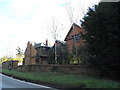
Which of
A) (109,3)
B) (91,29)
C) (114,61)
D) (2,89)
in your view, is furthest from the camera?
(91,29)

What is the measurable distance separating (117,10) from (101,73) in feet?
18.5

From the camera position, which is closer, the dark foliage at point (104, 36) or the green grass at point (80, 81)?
the green grass at point (80, 81)

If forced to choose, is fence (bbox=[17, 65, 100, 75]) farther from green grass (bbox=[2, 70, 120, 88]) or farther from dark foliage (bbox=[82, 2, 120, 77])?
dark foliage (bbox=[82, 2, 120, 77])

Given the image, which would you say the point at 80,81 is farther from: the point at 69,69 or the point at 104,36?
the point at 69,69

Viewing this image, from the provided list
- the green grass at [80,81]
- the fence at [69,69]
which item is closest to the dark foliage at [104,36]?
the green grass at [80,81]

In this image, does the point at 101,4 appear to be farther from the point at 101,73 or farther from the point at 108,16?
the point at 101,73

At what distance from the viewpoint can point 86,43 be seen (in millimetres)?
17766

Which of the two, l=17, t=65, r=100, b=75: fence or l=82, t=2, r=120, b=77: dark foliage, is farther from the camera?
l=17, t=65, r=100, b=75: fence

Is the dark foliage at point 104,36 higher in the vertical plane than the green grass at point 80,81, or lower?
higher

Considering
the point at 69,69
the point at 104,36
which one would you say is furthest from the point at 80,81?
the point at 69,69

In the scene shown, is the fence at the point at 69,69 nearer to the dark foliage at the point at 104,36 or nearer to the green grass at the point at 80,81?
the green grass at the point at 80,81

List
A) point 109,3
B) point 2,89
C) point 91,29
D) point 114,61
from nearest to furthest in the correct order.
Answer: point 2,89 < point 114,61 < point 109,3 < point 91,29

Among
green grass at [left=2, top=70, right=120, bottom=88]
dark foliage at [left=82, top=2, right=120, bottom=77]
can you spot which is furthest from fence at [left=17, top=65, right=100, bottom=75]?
dark foliage at [left=82, top=2, right=120, bottom=77]

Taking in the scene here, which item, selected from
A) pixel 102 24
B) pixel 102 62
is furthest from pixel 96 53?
pixel 102 24
